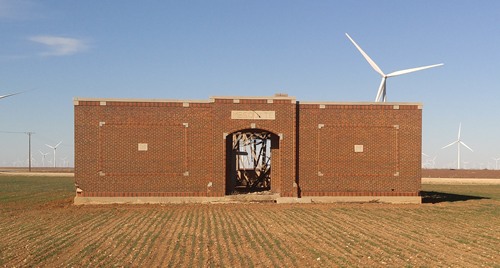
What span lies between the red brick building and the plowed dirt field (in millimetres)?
1821

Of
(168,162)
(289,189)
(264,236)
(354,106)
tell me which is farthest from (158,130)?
(264,236)

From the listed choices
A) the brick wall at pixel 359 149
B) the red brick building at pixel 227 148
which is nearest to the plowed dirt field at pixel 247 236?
the red brick building at pixel 227 148

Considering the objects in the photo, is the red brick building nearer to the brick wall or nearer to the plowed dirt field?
the brick wall

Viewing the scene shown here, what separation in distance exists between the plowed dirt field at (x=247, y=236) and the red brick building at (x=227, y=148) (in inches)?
71.7

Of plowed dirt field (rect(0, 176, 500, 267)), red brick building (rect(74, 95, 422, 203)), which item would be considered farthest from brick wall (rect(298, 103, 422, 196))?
plowed dirt field (rect(0, 176, 500, 267))

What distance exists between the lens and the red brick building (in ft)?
106

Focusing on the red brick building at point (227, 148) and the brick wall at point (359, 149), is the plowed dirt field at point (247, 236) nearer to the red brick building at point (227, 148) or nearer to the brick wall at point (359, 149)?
the red brick building at point (227, 148)

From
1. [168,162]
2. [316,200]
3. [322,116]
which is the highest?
[322,116]

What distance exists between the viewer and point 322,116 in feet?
110

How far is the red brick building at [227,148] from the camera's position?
3231 centimetres

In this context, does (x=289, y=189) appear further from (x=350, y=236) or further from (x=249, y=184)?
(x=350, y=236)

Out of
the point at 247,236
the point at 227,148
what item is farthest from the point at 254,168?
the point at 247,236

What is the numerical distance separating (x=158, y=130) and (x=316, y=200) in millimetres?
10283

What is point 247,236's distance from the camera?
65.4 ft
